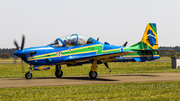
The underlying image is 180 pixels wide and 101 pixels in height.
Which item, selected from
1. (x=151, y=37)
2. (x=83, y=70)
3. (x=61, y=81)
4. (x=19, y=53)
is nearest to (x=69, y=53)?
(x=61, y=81)

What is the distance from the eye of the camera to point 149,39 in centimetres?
2864

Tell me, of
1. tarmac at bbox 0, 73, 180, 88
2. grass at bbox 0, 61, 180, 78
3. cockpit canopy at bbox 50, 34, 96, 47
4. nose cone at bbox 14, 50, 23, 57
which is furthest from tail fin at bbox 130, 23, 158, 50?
nose cone at bbox 14, 50, 23, 57

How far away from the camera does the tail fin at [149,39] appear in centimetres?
2797

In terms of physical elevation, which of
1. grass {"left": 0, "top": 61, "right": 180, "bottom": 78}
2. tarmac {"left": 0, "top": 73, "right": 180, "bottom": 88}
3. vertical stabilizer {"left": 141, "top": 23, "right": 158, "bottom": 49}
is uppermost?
vertical stabilizer {"left": 141, "top": 23, "right": 158, "bottom": 49}

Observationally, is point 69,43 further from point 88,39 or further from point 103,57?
point 103,57

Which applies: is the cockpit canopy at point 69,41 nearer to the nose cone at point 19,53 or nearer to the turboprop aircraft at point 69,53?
the turboprop aircraft at point 69,53

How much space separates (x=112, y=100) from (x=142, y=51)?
700 inches

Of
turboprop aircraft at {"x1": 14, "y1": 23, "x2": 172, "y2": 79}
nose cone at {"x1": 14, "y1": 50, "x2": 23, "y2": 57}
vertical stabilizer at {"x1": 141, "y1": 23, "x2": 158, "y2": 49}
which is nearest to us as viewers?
nose cone at {"x1": 14, "y1": 50, "x2": 23, "y2": 57}

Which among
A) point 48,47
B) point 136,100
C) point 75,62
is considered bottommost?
point 136,100

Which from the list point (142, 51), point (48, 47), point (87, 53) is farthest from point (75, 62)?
point (142, 51)

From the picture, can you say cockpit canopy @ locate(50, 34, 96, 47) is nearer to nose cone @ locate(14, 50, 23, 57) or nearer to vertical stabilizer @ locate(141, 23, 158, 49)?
nose cone @ locate(14, 50, 23, 57)

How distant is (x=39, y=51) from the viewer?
19.5 meters

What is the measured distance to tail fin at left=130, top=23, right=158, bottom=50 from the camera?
28.0m

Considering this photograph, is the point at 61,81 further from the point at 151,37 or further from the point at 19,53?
the point at 151,37
